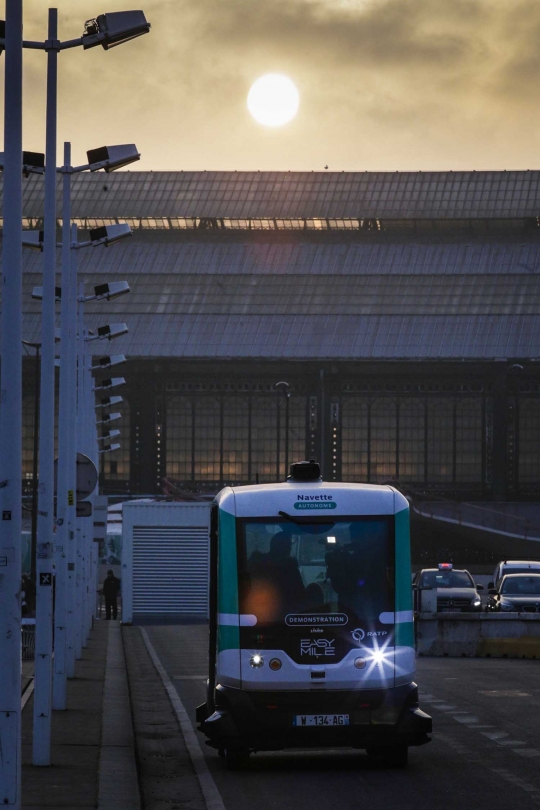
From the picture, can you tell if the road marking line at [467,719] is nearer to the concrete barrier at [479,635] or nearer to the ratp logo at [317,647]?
the ratp logo at [317,647]

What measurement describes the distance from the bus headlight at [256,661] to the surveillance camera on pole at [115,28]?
24.8 feet

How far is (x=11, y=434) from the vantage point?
1140 cm

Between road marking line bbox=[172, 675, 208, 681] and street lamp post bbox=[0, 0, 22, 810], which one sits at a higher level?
street lamp post bbox=[0, 0, 22, 810]

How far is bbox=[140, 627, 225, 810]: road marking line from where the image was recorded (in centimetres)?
1412

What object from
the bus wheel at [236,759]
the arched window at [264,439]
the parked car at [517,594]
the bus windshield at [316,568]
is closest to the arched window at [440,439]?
the arched window at [264,439]

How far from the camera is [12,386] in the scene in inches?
448

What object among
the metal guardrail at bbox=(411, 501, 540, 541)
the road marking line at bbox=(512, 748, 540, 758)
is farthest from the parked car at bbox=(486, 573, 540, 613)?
the metal guardrail at bbox=(411, 501, 540, 541)

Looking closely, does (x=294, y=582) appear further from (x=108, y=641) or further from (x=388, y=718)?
(x=108, y=641)

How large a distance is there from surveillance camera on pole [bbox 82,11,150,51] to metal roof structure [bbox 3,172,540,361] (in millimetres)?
72805

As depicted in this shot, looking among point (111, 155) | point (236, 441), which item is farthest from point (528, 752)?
point (236, 441)

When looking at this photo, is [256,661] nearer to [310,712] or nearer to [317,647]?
[317,647]

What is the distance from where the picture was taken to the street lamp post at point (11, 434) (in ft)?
36.2

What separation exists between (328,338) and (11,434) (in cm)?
8267

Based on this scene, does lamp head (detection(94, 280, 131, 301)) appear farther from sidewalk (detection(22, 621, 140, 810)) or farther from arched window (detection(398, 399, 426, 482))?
arched window (detection(398, 399, 426, 482))
